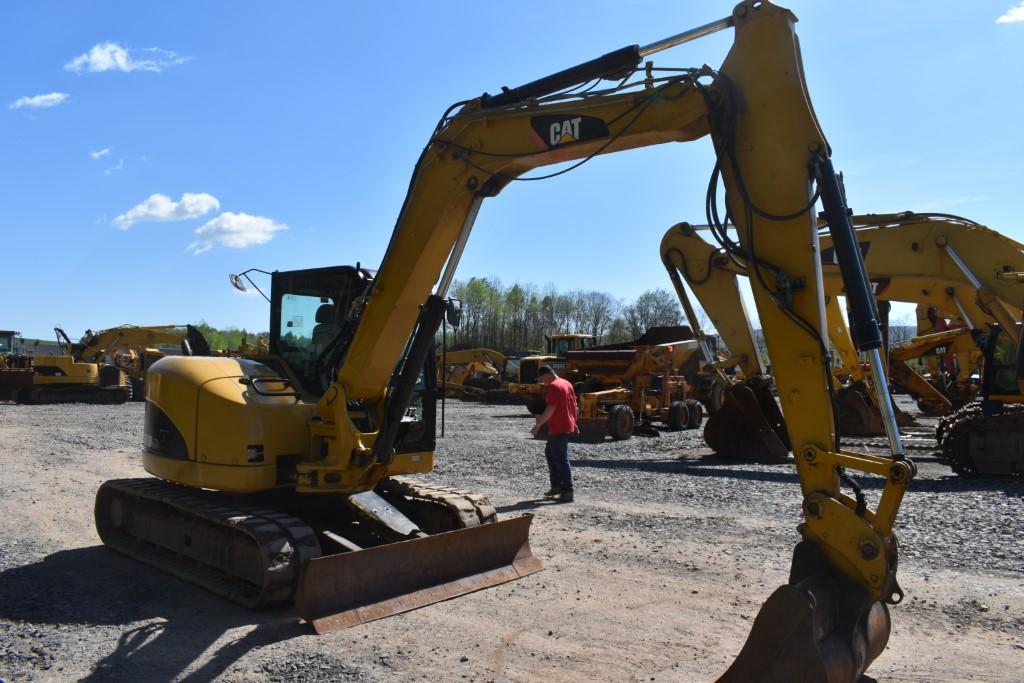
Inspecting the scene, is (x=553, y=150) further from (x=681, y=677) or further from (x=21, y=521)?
(x=21, y=521)

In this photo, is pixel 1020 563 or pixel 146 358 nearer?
pixel 1020 563

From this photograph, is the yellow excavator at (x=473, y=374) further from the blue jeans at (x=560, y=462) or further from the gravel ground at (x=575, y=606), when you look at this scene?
the blue jeans at (x=560, y=462)

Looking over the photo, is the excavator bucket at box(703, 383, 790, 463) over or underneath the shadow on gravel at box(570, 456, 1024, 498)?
over

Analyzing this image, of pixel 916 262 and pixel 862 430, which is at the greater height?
pixel 916 262

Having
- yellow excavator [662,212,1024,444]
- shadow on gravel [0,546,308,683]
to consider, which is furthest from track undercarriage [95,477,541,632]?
yellow excavator [662,212,1024,444]

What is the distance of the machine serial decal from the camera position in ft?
17.7

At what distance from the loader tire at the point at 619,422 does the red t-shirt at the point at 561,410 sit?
7201 millimetres

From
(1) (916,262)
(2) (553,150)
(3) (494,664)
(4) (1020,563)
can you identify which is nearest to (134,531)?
(3) (494,664)

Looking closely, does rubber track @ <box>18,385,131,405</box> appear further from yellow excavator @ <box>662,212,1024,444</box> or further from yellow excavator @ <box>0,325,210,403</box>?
yellow excavator @ <box>662,212,1024,444</box>

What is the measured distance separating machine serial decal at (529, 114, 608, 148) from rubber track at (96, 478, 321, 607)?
10.9 feet

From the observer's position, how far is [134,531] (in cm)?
754

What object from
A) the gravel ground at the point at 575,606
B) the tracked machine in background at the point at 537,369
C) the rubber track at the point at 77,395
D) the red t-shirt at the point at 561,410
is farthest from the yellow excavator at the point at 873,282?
the rubber track at the point at 77,395

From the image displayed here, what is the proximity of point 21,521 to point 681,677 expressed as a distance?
24.7 ft

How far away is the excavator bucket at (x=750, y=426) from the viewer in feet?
45.2
